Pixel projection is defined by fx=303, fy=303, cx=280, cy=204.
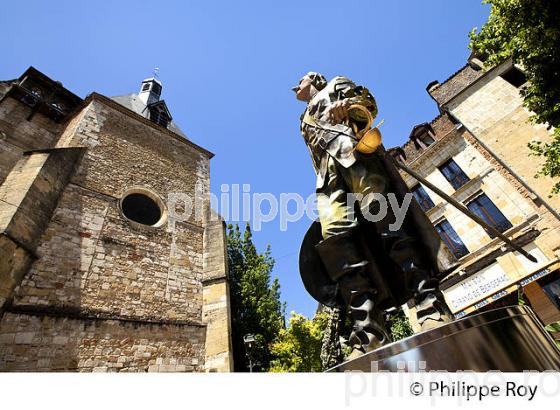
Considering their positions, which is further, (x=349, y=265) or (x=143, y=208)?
(x=143, y=208)

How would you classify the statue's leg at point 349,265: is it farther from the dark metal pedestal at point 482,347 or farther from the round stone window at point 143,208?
the round stone window at point 143,208

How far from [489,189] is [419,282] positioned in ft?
40.3

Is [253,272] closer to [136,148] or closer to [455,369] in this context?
[136,148]

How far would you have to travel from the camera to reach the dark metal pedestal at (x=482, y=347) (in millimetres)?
1135

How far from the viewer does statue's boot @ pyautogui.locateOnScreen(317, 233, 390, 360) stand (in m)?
1.79

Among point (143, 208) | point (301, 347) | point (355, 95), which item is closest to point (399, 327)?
point (301, 347)

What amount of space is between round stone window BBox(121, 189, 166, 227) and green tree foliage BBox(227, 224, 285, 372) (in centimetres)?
508

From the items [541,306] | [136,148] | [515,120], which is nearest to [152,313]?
[136,148]

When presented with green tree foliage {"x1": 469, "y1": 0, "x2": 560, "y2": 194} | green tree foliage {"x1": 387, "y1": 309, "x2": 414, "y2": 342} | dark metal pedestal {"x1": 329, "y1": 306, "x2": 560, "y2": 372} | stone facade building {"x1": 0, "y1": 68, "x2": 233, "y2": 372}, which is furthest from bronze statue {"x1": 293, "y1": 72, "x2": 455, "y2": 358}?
green tree foliage {"x1": 387, "y1": 309, "x2": 414, "y2": 342}

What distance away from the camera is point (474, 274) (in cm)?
1116

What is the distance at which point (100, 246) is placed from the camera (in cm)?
966

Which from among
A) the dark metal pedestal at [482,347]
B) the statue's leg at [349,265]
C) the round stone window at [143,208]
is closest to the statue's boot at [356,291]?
the statue's leg at [349,265]

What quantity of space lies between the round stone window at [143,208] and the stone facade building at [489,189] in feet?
36.5

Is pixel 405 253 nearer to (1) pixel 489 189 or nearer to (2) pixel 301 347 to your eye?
(2) pixel 301 347
